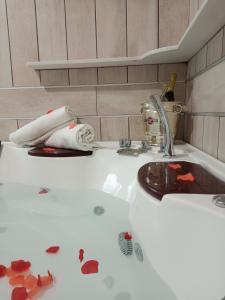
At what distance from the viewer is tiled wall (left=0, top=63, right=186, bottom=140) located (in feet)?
3.70

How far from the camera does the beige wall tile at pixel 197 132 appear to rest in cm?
84

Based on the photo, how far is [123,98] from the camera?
115cm

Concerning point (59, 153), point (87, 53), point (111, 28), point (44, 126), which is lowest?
point (59, 153)

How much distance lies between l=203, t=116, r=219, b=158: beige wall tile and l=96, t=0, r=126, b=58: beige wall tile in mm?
604

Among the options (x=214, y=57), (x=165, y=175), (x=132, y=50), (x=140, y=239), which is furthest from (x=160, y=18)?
(x=140, y=239)

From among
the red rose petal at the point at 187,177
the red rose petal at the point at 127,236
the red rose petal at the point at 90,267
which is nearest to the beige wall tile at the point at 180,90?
the red rose petal at the point at 187,177

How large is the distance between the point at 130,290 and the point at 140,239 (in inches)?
5.1

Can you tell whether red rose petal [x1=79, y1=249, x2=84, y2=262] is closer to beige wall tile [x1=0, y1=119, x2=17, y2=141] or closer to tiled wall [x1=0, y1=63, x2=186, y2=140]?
tiled wall [x1=0, y1=63, x2=186, y2=140]

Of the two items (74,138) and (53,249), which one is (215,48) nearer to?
(74,138)

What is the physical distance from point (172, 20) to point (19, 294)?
4.05ft

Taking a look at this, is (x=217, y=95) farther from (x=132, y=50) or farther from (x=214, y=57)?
(x=132, y=50)

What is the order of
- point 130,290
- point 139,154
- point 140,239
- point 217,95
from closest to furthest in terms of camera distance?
1. point 130,290
2. point 140,239
3. point 217,95
4. point 139,154

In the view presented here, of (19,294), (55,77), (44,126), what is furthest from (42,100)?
(19,294)

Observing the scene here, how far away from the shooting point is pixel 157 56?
98 centimetres
